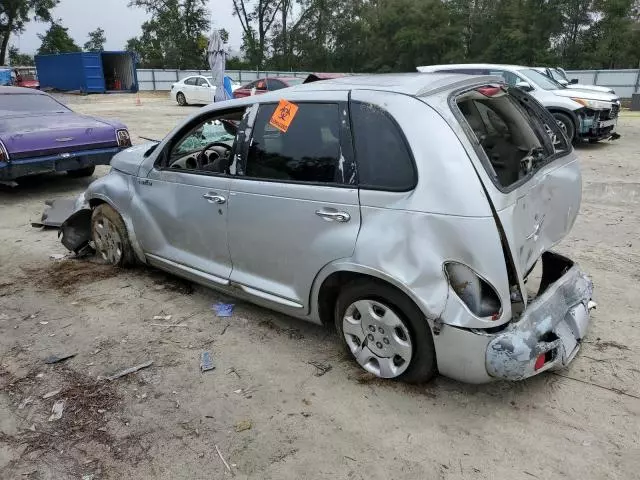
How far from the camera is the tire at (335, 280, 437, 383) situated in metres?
2.86

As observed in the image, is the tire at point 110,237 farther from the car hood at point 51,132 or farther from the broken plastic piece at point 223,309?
the car hood at point 51,132

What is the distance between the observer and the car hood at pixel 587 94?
433 inches

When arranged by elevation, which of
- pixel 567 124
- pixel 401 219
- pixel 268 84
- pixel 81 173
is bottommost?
pixel 81 173

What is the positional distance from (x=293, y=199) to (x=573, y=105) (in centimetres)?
973

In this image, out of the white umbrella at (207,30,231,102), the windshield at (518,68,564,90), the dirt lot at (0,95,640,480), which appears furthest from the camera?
the windshield at (518,68,564,90)

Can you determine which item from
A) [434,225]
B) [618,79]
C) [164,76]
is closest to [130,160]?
[434,225]

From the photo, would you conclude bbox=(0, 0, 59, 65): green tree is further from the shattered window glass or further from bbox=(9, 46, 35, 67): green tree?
the shattered window glass

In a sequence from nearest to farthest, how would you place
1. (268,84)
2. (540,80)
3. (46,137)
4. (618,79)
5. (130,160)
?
1. (130,160)
2. (46,137)
3. (540,80)
4. (268,84)
5. (618,79)

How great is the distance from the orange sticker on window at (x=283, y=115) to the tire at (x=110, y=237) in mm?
1997

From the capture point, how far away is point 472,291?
266 cm

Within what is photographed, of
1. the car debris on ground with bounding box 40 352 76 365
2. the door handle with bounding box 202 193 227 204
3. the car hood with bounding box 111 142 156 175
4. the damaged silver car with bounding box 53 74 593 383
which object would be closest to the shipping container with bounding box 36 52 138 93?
the car hood with bounding box 111 142 156 175

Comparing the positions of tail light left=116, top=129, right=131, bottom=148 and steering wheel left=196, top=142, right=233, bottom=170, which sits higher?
steering wheel left=196, top=142, right=233, bottom=170

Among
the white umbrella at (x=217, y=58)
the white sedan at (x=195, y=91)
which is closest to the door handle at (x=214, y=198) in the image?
the white umbrella at (x=217, y=58)

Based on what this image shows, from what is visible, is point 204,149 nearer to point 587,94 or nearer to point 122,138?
point 122,138
